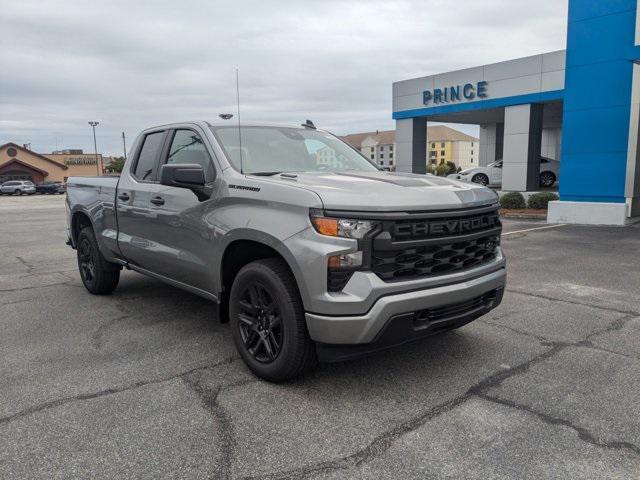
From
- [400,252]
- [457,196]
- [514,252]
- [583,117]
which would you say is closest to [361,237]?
[400,252]

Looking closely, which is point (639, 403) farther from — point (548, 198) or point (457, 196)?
point (548, 198)

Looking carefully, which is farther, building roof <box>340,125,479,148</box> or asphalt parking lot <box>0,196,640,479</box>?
building roof <box>340,125,479,148</box>

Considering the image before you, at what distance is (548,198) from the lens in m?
17.2

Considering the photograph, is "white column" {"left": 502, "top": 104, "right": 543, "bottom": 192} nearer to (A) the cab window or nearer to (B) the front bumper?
(A) the cab window

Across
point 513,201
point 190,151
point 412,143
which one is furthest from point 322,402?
point 412,143

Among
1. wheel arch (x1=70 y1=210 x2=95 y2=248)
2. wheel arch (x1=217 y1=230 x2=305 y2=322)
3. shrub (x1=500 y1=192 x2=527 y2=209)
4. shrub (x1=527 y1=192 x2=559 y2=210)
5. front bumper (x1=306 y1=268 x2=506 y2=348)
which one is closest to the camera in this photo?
front bumper (x1=306 y1=268 x2=506 y2=348)

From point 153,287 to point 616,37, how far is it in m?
12.4

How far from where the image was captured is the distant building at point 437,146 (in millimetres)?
136000

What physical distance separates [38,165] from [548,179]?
72393 millimetres

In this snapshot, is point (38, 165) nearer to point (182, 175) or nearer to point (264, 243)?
point (182, 175)

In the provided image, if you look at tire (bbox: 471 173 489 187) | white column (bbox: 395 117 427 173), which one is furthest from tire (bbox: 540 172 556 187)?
white column (bbox: 395 117 427 173)

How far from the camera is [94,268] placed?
6.24m

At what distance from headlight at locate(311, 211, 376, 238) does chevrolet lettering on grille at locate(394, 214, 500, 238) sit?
205 millimetres

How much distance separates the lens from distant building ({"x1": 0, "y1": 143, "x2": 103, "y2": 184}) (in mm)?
71375
